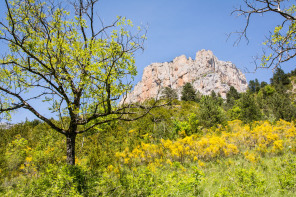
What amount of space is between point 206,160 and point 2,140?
2554 cm

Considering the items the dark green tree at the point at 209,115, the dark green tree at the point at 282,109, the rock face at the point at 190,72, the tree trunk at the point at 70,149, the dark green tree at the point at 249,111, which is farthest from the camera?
the rock face at the point at 190,72

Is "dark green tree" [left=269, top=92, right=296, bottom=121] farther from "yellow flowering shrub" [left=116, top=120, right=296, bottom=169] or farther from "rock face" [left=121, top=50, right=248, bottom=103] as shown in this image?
"rock face" [left=121, top=50, right=248, bottom=103]

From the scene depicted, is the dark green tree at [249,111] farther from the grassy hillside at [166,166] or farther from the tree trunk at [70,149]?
the tree trunk at [70,149]

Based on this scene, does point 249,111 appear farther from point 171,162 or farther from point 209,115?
point 171,162

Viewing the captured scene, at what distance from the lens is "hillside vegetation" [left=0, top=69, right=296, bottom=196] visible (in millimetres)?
4746

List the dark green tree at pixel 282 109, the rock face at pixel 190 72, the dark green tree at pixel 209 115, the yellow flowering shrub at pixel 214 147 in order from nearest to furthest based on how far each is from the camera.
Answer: the yellow flowering shrub at pixel 214 147 → the dark green tree at pixel 209 115 → the dark green tree at pixel 282 109 → the rock face at pixel 190 72

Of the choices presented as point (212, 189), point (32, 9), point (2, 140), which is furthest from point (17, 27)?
point (2, 140)

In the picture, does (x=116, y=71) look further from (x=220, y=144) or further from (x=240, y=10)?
(x=220, y=144)

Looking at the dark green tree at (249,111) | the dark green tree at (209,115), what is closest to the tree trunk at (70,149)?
the dark green tree at (209,115)

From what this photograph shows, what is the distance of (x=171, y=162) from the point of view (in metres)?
10.2

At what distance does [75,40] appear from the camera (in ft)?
21.0

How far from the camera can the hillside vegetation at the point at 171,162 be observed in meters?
4.75

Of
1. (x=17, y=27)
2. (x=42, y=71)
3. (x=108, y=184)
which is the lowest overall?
(x=108, y=184)

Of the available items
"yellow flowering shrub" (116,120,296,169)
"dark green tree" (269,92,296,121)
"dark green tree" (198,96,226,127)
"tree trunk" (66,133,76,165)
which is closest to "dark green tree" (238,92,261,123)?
"dark green tree" (269,92,296,121)
